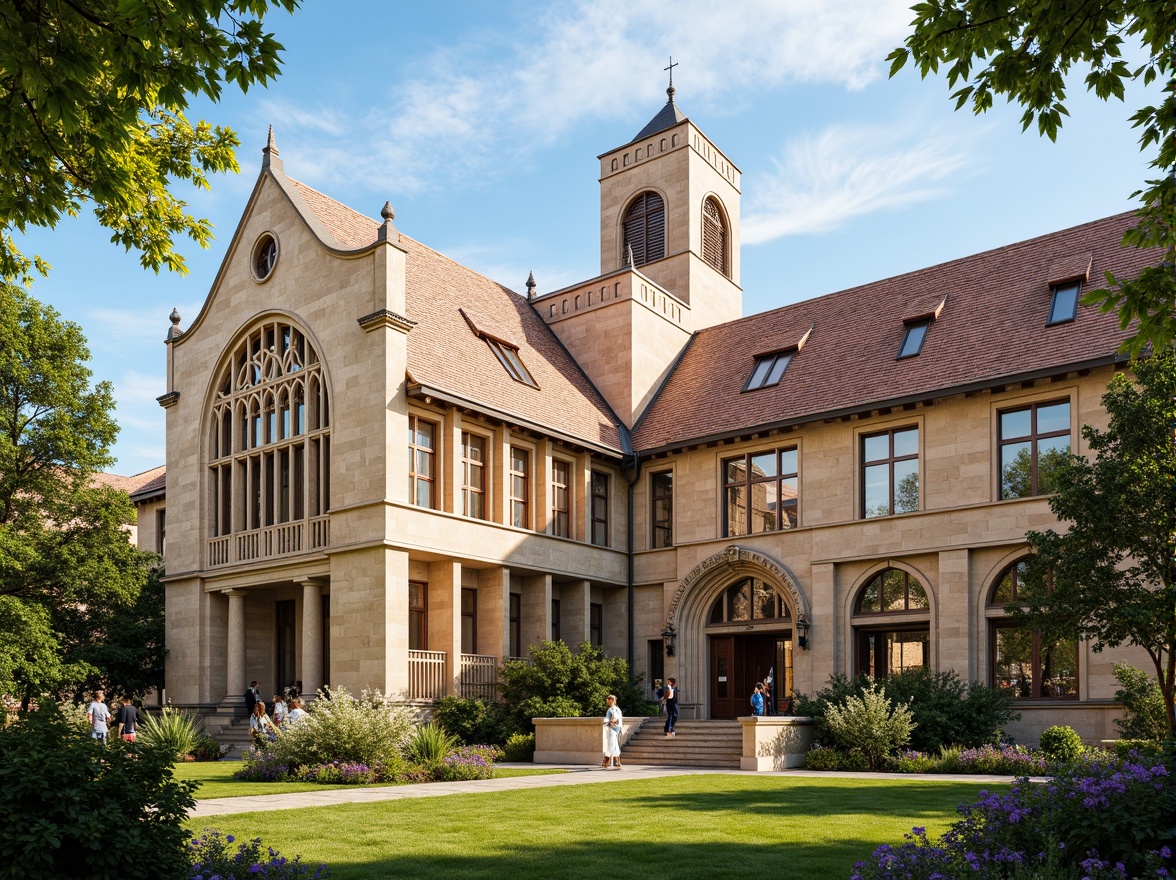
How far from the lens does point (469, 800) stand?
15.8 m

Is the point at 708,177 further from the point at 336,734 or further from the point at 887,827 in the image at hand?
the point at 887,827

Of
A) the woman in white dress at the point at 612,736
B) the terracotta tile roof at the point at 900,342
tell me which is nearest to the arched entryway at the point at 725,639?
the terracotta tile roof at the point at 900,342

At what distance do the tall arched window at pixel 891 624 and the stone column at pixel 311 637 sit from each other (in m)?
14.1

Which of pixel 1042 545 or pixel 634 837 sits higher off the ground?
pixel 1042 545

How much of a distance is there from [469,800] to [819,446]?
694 inches

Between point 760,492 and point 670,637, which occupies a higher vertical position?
point 760,492

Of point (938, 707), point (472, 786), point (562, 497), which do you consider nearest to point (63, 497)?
point (562, 497)

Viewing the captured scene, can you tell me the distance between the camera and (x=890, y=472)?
1159 inches

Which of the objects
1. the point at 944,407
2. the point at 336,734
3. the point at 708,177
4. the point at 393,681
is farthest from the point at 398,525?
the point at 708,177

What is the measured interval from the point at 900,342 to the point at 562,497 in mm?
10653

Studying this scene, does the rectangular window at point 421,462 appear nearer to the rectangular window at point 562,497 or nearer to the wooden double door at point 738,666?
the rectangular window at point 562,497

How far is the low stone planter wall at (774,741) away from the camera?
22.6m

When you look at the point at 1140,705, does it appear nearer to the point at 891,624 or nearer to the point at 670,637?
the point at 891,624

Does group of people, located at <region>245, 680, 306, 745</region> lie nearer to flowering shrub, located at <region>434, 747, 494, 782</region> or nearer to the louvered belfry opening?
flowering shrub, located at <region>434, 747, 494, 782</region>
